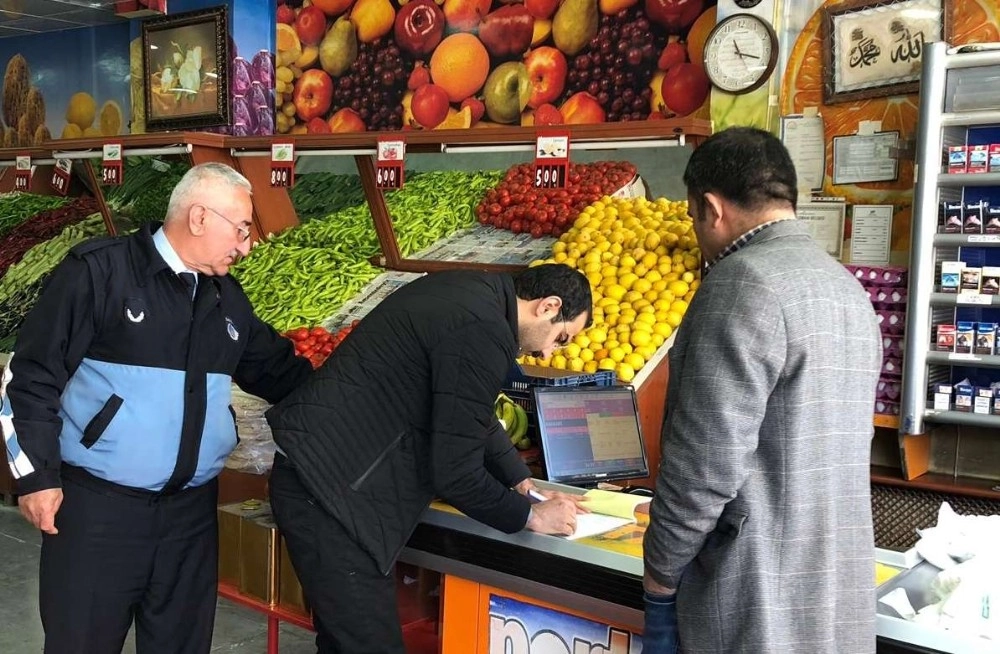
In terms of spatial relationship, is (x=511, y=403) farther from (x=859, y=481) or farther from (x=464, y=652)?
(x=859, y=481)

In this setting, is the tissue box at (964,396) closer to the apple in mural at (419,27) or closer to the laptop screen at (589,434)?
the laptop screen at (589,434)

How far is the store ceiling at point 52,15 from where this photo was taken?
8.84 meters

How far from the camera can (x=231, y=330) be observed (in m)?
2.77

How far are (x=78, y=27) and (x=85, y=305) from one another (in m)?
8.87

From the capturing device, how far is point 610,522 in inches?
102

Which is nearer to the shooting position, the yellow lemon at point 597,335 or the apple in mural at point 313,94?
the yellow lemon at point 597,335

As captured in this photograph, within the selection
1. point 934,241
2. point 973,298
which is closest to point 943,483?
point 973,298

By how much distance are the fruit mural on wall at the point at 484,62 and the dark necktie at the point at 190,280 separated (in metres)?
4.01

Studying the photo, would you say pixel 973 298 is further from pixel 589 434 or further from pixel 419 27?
pixel 419 27

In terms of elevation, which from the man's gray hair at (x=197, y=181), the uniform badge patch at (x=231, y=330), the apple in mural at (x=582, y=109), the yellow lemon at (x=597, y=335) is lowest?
the yellow lemon at (x=597, y=335)

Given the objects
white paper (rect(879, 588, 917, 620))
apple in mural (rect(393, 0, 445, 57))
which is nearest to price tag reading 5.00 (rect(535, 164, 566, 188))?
white paper (rect(879, 588, 917, 620))

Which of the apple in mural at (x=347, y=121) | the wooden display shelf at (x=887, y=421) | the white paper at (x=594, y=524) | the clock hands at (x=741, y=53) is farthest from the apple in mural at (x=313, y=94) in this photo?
the white paper at (x=594, y=524)

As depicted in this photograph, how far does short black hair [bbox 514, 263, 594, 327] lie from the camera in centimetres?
247

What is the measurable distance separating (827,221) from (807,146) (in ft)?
1.42
